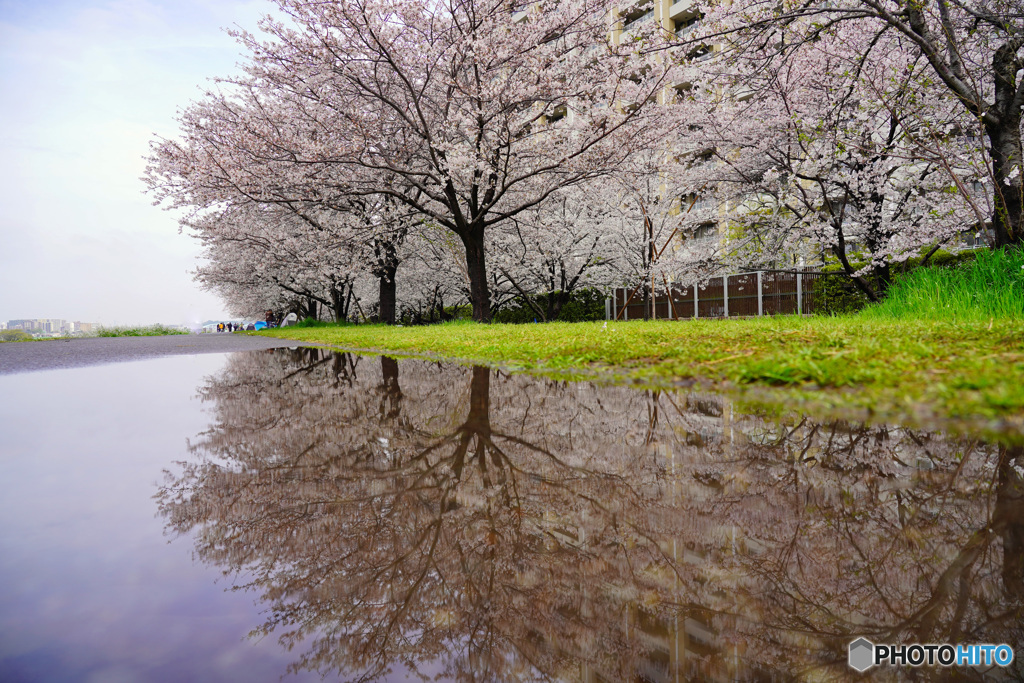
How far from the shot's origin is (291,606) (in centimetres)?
140

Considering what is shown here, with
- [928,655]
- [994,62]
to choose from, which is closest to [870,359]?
[928,655]

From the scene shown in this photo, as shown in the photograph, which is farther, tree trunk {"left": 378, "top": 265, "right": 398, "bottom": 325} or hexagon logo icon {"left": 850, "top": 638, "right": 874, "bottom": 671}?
tree trunk {"left": 378, "top": 265, "right": 398, "bottom": 325}

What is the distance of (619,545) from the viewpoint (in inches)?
63.3

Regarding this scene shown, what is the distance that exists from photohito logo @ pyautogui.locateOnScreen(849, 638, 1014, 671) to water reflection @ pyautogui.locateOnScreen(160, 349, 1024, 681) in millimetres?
23

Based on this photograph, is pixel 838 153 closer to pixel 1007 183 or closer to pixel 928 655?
pixel 1007 183

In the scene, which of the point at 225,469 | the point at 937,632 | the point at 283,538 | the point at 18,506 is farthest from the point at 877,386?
the point at 18,506

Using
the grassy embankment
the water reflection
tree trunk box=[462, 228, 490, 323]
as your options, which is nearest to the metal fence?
tree trunk box=[462, 228, 490, 323]

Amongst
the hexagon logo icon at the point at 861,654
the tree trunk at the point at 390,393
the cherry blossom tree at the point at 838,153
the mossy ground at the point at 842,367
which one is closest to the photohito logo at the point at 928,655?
the hexagon logo icon at the point at 861,654

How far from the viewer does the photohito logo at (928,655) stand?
114cm

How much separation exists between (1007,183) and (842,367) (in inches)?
291

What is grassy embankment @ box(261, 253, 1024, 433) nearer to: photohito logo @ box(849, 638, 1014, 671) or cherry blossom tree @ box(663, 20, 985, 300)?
photohito logo @ box(849, 638, 1014, 671)

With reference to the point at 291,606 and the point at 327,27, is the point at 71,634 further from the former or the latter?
the point at 327,27

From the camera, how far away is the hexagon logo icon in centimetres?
114

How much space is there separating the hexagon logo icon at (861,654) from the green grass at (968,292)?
7.24 metres
